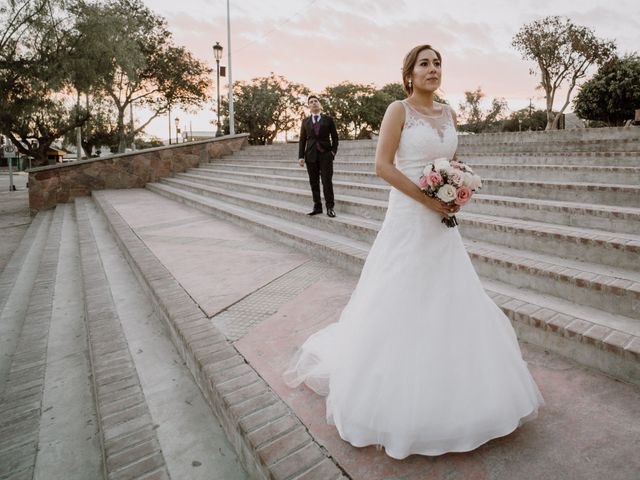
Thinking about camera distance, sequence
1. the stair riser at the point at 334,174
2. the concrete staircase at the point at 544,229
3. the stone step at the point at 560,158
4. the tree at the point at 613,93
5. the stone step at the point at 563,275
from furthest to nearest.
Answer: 1. the tree at the point at 613,93
2. the stair riser at the point at 334,174
3. the stone step at the point at 560,158
4. the stone step at the point at 563,275
5. the concrete staircase at the point at 544,229

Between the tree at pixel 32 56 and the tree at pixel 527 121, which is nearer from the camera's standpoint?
the tree at pixel 32 56

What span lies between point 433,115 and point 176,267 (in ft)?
12.6

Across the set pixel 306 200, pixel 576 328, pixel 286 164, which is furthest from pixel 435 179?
pixel 286 164

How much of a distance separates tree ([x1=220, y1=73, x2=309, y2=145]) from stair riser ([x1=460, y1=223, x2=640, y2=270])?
1327 inches

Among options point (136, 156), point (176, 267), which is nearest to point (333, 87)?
point (136, 156)

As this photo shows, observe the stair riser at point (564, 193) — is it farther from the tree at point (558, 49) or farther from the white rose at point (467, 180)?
the tree at point (558, 49)

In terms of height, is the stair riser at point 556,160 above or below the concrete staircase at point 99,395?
above

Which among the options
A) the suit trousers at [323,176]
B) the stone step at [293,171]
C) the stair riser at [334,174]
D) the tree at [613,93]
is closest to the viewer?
the suit trousers at [323,176]

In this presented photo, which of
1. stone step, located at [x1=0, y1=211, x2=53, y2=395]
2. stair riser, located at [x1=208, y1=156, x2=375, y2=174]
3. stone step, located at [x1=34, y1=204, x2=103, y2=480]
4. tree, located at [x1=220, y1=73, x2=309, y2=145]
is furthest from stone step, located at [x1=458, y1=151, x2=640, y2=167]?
tree, located at [x1=220, y1=73, x2=309, y2=145]

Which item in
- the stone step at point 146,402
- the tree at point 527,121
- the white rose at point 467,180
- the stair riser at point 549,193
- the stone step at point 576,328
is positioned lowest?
the stone step at point 146,402

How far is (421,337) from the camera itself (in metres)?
1.91

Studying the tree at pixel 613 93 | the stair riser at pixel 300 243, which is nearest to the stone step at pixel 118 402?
the stair riser at pixel 300 243

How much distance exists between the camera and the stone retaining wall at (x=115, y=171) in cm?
1302

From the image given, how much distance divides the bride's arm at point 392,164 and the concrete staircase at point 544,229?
146 centimetres
